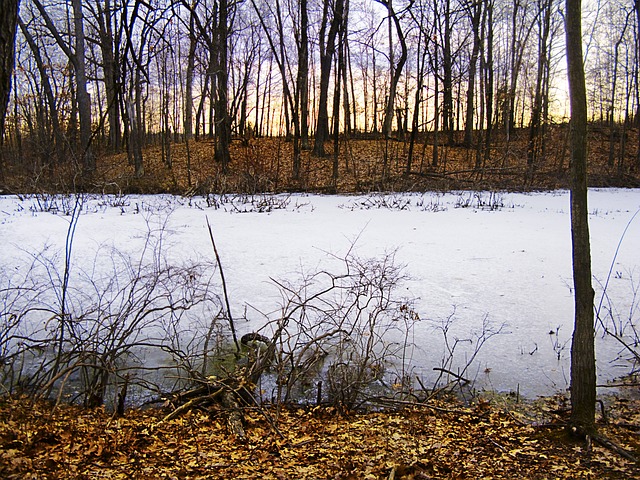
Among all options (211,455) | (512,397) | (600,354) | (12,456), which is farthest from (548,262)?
(12,456)

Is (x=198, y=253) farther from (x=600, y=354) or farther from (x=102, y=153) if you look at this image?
(x=102, y=153)

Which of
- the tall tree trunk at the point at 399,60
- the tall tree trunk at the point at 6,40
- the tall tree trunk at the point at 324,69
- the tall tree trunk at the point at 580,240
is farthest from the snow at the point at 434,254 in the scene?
the tall tree trunk at the point at 324,69

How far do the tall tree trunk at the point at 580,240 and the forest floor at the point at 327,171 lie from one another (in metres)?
13.2

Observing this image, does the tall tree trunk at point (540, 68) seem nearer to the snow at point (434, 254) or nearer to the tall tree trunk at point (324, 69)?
the tall tree trunk at point (324, 69)

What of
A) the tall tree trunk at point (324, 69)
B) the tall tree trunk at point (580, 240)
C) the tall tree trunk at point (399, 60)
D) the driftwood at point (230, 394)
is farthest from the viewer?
the tall tree trunk at point (324, 69)

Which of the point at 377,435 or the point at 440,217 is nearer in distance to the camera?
the point at 377,435

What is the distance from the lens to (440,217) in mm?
12727

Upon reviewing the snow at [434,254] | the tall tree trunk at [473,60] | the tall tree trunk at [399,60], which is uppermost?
the tall tree trunk at [473,60]

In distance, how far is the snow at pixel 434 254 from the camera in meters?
5.30

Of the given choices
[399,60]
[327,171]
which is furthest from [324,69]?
[327,171]

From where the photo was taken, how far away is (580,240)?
11.1ft

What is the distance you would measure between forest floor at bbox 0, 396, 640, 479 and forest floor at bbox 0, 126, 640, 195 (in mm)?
11988

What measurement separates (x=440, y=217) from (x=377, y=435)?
969cm

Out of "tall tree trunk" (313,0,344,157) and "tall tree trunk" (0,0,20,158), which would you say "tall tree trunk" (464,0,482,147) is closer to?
"tall tree trunk" (313,0,344,157)
